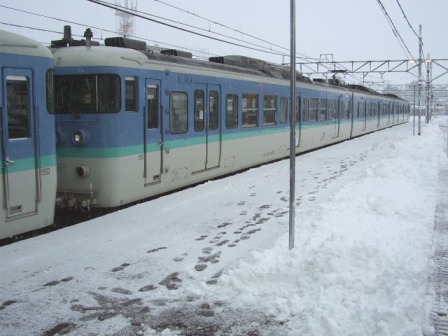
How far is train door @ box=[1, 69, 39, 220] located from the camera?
20.7 feet

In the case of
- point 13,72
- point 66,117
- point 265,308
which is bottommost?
point 265,308

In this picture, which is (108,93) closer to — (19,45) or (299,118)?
(19,45)

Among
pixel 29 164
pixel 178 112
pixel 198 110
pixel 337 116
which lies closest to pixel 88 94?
pixel 29 164

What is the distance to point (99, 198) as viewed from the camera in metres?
8.44

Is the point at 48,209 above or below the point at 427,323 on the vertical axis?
above

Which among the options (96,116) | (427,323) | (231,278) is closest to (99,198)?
(96,116)

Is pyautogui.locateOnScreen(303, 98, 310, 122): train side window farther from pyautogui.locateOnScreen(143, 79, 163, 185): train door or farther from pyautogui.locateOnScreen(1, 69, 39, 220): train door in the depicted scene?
pyautogui.locateOnScreen(1, 69, 39, 220): train door

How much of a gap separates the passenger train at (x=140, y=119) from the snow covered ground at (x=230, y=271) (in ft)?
2.43

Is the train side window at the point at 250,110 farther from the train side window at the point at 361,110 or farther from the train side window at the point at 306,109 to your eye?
the train side window at the point at 361,110

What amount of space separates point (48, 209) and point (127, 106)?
2.50m

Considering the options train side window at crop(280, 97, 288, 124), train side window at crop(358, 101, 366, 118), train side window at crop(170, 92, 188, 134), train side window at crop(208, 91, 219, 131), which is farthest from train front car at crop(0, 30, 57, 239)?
train side window at crop(358, 101, 366, 118)

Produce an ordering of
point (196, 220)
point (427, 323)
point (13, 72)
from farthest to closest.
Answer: point (196, 220) → point (13, 72) → point (427, 323)

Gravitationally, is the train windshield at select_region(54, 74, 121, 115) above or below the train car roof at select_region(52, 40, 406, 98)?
below

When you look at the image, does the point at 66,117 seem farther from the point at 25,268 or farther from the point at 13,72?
the point at 25,268
